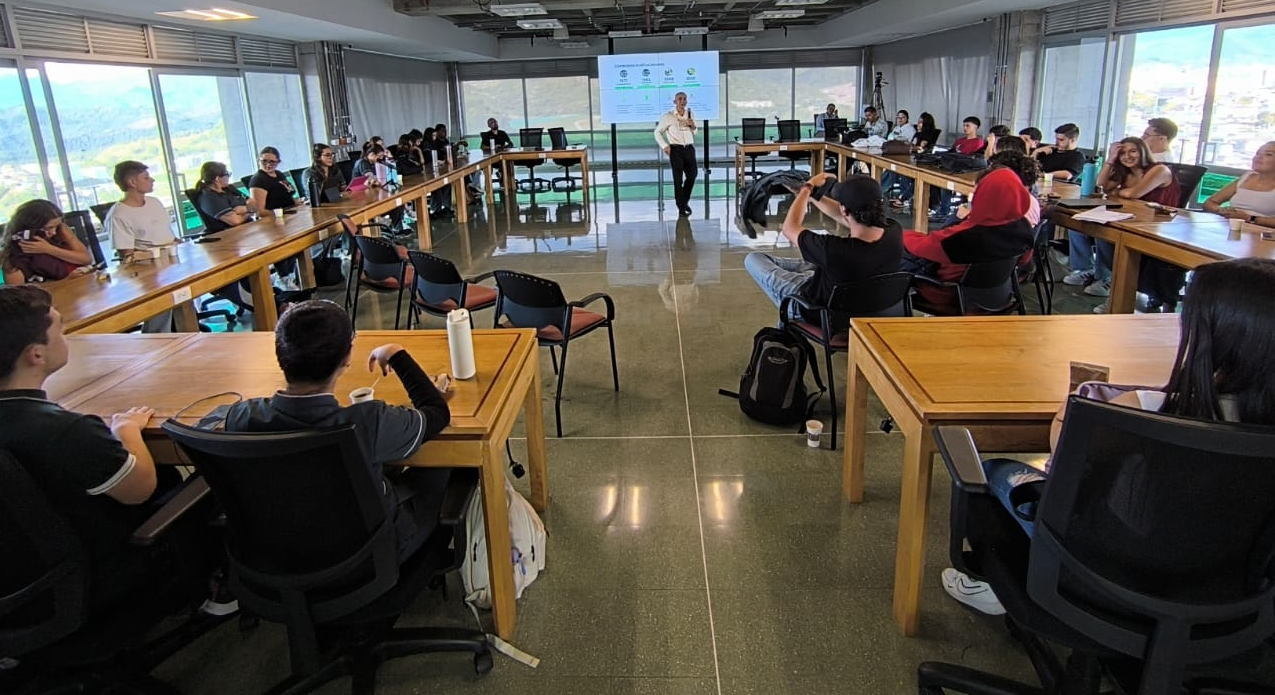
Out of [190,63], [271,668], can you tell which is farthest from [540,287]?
[190,63]

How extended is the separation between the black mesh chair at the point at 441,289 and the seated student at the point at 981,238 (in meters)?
2.12

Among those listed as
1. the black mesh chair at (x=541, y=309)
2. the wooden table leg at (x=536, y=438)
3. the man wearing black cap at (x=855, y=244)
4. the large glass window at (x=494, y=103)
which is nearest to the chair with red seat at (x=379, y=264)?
the black mesh chair at (x=541, y=309)

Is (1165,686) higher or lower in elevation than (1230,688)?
higher

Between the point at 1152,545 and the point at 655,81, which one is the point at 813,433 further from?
the point at 655,81

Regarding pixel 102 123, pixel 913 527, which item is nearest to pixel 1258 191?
pixel 913 527

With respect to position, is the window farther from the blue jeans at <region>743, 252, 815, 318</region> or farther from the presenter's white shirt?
the blue jeans at <region>743, 252, 815, 318</region>

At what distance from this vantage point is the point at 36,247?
3643 millimetres

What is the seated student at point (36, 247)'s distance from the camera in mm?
3621

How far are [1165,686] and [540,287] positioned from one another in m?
2.53

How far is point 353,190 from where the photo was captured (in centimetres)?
680

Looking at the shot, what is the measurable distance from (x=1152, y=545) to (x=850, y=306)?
6.24 feet

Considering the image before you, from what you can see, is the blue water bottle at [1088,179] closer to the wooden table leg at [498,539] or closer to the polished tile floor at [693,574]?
the polished tile floor at [693,574]

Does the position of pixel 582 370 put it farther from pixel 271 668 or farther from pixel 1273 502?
pixel 1273 502

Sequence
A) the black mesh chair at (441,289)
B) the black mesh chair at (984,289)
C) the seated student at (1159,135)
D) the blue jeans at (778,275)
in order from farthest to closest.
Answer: the seated student at (1159,135) < the black mesh chair at (441,289) < the blue jeans at (778,275) < the black mesh chair at (984,289)
